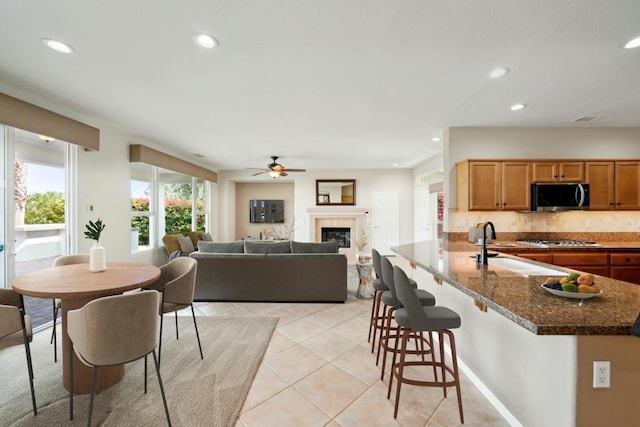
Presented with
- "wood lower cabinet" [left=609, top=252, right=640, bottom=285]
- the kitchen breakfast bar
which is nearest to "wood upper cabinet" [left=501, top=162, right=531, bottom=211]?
"wood lower cabinet" [left=609, top=252, right=640, bottom=285]

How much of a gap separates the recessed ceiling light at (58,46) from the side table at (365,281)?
3747 millimetres

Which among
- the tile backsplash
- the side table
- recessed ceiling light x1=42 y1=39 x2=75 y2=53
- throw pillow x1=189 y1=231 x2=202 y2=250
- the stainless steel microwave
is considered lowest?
the side table

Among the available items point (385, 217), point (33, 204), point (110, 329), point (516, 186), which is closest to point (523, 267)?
point (516, 186)

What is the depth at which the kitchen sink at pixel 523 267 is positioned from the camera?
1903mm

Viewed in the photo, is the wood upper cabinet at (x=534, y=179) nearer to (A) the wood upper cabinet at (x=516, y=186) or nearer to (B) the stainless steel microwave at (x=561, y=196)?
(A) the wood upper cabinet at (x=516, y=186)

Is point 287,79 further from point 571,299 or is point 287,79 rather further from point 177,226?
point 177,226

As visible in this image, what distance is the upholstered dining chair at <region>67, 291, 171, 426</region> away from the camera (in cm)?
148

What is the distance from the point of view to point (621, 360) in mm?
1137

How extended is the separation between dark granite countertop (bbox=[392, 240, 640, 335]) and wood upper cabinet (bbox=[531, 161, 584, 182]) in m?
2.65

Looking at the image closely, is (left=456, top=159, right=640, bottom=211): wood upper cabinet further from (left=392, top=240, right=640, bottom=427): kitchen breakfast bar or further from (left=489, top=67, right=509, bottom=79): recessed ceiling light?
(left=392, top=240, right=640, bottom=427): kitchen breakfast bar

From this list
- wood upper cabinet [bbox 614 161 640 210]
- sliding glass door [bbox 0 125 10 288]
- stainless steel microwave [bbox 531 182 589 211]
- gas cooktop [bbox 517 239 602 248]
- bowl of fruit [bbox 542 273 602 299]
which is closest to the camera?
bowl of fruit [bbox 542 273 602 299]

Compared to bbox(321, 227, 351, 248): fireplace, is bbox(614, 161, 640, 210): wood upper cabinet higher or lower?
higher

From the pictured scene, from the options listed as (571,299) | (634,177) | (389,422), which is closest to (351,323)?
(389,422)

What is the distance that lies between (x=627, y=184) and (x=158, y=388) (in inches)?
230
